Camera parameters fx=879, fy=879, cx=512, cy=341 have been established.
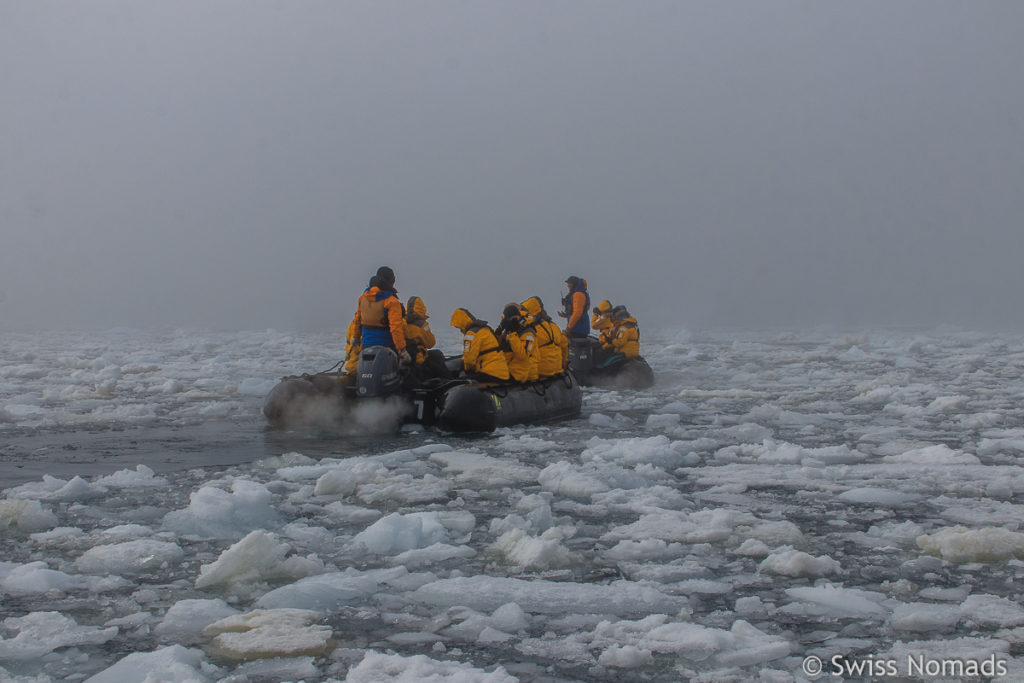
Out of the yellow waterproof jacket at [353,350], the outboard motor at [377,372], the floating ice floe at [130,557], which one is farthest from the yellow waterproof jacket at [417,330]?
the floating ice floe at [130,557]

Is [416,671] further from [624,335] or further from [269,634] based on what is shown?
[624,335]

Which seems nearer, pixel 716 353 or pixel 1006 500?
pixel 1006 500

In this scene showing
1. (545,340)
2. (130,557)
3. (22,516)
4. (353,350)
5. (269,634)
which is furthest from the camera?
(545,340)

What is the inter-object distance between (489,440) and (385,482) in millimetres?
2539

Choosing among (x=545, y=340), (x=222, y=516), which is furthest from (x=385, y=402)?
(x=222, y=516)

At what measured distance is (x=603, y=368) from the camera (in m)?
13.9

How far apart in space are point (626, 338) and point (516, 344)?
417 cm

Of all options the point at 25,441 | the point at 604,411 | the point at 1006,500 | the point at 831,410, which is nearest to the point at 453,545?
the point at 1006,500

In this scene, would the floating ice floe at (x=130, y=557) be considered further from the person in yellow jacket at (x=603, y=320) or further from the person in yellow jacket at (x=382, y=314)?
the person in yellow jacket at (x=603, y=320)

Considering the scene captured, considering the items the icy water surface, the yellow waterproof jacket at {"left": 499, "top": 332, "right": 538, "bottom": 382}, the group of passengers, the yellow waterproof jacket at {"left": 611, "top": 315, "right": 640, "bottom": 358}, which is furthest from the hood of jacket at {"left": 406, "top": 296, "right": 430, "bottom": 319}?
the yellow waterproof jacket at {"left": 611, "top": 315, "right": 640, "bottom": 358}

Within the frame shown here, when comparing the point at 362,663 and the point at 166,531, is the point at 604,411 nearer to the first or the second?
the point at 166,531

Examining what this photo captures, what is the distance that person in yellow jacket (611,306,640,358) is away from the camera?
13.8 m

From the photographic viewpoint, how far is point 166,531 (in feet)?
16.1

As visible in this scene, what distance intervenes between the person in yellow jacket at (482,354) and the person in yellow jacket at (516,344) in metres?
0.30
